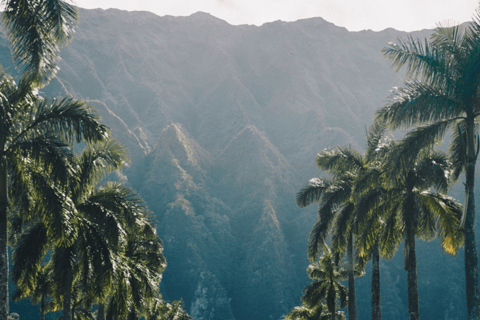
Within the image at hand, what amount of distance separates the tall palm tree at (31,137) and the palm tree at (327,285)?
1935 cm

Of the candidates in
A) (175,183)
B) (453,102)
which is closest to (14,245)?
(453,102)

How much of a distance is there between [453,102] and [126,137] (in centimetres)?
14393

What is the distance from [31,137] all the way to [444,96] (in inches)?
441

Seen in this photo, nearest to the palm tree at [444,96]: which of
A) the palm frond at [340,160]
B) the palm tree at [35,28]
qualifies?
the palm frond at [340,160]

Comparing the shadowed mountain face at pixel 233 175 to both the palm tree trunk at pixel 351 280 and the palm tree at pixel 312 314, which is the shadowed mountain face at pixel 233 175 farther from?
the palm tree trunk at pixel 351 280

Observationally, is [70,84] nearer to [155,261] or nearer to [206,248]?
[206,248]

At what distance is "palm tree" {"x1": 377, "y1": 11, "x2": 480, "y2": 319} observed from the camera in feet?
44.4

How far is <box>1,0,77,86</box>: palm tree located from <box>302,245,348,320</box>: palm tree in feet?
66.7

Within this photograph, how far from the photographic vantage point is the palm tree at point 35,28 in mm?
11445

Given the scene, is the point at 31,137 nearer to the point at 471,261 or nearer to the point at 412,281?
the point at 471,261

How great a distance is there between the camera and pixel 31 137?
11766mm

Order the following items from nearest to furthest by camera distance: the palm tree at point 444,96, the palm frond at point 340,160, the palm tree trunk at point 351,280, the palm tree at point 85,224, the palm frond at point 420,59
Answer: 1. the palm tree at point 85,224
2. the palm tree at point 444,96
3. the palm frond at point 420,59
4. the palm frond at point 340,160
5. the palm tree trunk at point 351,280

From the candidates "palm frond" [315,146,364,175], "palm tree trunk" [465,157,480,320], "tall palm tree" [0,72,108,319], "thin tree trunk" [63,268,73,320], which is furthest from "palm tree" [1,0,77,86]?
"palm frond" [315,146,364,175]

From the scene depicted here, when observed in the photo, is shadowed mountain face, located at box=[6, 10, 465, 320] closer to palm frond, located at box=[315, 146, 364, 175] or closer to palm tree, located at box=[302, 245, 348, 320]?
palm tree, located at box=[302, 245, 348, 320]
